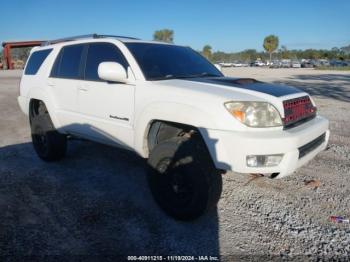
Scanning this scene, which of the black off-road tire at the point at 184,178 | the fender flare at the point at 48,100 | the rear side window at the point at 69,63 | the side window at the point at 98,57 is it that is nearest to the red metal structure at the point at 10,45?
the fender flare at the point at 48,100

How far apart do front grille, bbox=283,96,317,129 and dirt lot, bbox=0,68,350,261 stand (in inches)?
38.6

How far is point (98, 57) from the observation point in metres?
4.14

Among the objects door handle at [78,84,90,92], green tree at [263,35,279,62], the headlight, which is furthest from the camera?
green tree at [263,35,279,62]

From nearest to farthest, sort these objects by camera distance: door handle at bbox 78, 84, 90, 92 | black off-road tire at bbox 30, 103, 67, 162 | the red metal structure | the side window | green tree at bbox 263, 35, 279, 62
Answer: the side window
door handle at bbox 78, 84, 90, 92
black off-road tire at bbox 30, 103, 67, 162
the red metal structure
green tree at bbox 263, 35, 279, 62

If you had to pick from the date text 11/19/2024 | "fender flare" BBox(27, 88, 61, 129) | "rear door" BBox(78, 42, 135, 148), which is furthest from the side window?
the date text 11/19/2024

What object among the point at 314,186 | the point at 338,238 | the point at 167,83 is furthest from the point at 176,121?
the point at 314,186

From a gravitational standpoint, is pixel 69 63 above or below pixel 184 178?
above

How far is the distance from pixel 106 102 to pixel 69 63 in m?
1.15

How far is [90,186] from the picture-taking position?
4188 millimetres

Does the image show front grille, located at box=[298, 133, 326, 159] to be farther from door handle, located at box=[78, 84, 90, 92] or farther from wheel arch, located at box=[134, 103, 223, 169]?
door handle, located at box=[78, 84, 90, 92]

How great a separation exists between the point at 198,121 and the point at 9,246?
1987mm

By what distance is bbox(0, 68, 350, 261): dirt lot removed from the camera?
2.82m

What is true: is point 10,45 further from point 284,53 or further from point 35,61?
point 284,53

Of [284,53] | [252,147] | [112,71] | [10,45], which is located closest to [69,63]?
[112,71]
